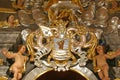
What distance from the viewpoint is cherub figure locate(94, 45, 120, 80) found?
10.0 metres

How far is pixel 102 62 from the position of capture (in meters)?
10.2

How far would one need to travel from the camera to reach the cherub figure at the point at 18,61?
9.94 metres

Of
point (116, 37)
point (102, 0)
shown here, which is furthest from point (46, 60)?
point (102, 0)

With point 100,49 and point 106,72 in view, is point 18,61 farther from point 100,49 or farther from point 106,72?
point 106,72

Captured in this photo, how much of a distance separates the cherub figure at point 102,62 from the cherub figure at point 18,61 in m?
1.96

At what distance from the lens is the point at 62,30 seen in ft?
34.4

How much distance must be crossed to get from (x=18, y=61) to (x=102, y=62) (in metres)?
2.30

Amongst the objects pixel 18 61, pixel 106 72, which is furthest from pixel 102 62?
pixel 18 61

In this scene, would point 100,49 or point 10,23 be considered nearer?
point 100,49

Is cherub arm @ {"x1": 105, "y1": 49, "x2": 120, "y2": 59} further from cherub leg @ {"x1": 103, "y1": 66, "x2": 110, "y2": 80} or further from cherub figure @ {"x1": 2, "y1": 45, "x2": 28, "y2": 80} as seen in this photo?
cherub figure @ {"x1": 2, "y1": 45, "x2": 28, "y2": 80}

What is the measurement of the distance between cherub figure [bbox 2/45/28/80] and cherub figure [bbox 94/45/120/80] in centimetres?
196

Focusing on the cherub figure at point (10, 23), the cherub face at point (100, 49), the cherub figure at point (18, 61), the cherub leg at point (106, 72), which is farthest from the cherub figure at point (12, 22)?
the cherub leg at point (106, 72)

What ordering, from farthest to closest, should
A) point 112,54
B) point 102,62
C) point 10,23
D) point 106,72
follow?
1. point 10,23
2. point 112,54
3. point 102,62
4. point 106,72

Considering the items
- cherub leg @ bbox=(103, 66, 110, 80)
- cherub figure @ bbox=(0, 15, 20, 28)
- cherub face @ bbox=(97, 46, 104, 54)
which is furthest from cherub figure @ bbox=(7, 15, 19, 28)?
cherub leg @ bbox=(103, 66, 110, 80)
